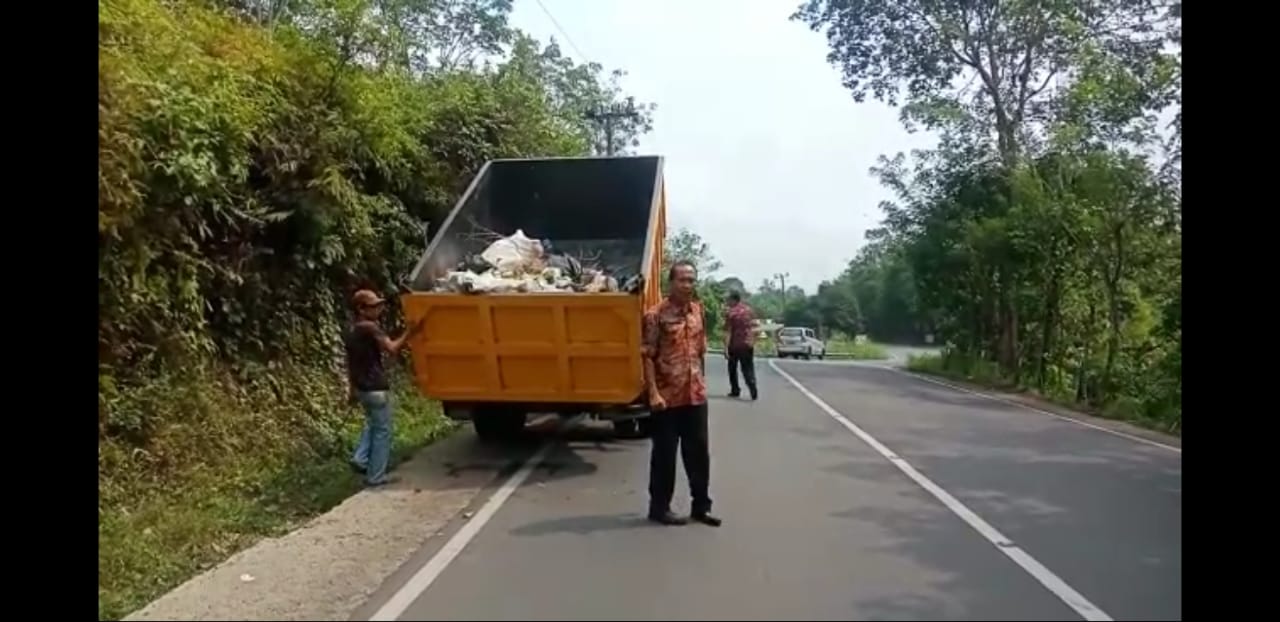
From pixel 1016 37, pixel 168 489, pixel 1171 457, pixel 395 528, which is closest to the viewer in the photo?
pixel 395 528

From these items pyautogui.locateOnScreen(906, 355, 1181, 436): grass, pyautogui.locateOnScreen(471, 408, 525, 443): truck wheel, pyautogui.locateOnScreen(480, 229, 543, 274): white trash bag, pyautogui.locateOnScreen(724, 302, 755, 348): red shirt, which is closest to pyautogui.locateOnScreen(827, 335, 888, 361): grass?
pyautogui.locateOnScreen(906, 355, 1181, 436): grass

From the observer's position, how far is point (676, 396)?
810 centimetres

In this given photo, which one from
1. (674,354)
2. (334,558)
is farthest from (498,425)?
(334,558)

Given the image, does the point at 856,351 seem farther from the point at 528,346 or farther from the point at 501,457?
the point at 528,346

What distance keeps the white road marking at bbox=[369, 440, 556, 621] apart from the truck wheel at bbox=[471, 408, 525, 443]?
1.34 metres

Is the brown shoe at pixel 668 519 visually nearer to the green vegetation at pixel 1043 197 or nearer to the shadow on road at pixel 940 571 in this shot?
the shadow on road at pixel 940 571

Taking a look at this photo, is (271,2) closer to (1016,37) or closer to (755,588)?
(755,588)

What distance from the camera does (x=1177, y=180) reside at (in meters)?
19.9

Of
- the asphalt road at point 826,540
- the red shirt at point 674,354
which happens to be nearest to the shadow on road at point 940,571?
the asphalt road at point 826,540

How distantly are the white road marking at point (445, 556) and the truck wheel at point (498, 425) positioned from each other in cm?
134

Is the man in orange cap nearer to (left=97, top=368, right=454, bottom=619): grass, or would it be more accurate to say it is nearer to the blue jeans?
the blue jeans

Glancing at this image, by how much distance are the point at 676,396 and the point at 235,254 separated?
5.16 metres
